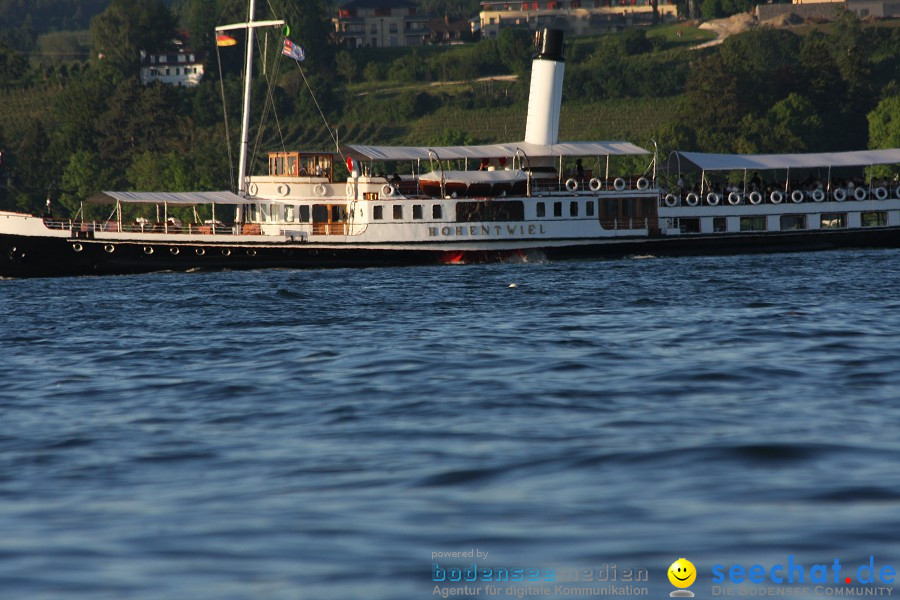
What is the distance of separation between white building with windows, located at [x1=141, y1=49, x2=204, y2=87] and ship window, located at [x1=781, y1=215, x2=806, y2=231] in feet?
453

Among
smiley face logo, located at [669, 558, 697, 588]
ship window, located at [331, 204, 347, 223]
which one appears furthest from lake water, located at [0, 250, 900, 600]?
ship window, located at [331, 204, 347, 223]

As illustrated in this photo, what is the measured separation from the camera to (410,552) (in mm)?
12648

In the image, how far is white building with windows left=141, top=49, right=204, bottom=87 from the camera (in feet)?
635

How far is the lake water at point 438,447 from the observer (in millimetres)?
12461

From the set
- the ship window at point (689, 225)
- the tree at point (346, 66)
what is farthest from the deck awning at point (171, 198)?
the tree at point (346, 66)

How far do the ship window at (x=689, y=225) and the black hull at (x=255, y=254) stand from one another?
1064 millimetres

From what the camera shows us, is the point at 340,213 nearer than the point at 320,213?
No

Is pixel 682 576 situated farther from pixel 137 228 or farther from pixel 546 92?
pixel 546 92

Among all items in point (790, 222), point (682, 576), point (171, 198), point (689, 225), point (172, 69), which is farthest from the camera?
point (172, 69)

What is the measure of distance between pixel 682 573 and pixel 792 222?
2247 inches

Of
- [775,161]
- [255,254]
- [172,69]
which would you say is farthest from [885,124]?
[172,69]

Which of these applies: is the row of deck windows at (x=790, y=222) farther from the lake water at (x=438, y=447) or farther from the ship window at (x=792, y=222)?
the lake water at (x=438, y=447)

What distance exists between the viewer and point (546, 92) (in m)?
69.9

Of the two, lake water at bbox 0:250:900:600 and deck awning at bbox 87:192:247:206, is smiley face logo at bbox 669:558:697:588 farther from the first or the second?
deck awning at bbox 87:192:247:206
